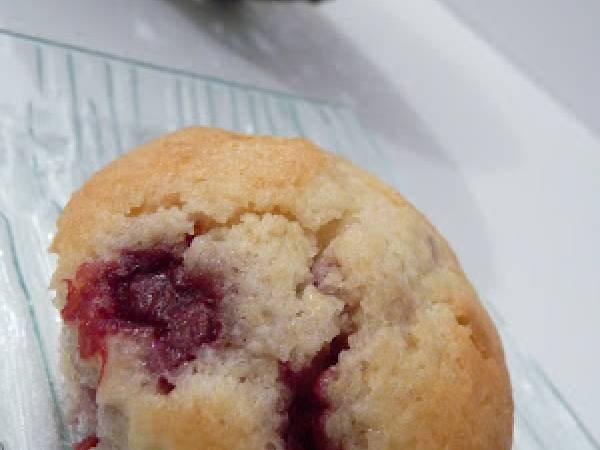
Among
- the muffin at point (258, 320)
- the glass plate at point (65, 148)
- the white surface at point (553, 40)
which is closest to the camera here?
the muffin at point (258, 320)

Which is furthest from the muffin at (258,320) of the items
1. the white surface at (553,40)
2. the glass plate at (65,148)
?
the white surface at (553,40)

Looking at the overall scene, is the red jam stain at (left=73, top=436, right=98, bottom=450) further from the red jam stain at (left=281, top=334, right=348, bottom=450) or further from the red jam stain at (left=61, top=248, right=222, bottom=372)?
the red jam stain at (left=281, top=334, right=348, bottom=450)

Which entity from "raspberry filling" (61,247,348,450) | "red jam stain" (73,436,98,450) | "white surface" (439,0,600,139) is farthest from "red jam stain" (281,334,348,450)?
"white surface" (439,0,600,139)

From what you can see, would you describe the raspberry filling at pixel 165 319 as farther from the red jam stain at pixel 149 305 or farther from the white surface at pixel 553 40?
the white surface at pixel 553 40

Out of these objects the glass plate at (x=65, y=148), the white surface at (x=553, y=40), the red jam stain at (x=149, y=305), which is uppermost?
the red jam stain at (x=149, y=305)

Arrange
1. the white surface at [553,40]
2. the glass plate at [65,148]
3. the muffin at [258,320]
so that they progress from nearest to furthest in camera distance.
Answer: the muffin at [258,320], the glass plate at [65,148], the white surface at [553,40]

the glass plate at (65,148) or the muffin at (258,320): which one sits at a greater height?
the muffin at (258,320)

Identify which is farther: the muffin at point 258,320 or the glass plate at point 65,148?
the glass plate at point 65,148
